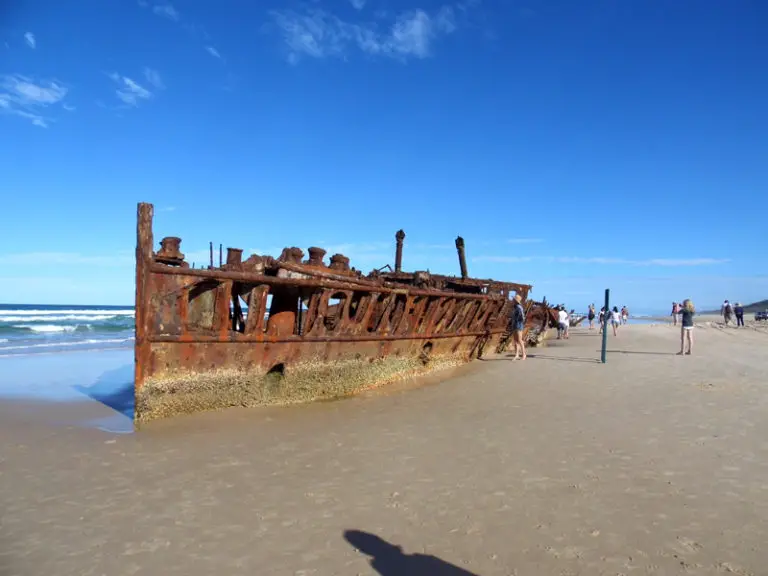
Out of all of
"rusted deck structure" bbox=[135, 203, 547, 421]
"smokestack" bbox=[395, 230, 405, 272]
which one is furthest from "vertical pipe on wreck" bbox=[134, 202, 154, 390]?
"smokestack" bbox=[395, 230, 405, 272]

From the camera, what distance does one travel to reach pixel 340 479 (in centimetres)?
459

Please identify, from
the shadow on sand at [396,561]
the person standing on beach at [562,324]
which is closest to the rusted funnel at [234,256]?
the shadow on sand at [396,561]

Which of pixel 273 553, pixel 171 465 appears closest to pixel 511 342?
pixel 171 465

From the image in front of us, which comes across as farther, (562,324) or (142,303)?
(562,324)

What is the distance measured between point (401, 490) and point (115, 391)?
7653 millimetres

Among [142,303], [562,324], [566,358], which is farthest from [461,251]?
[142,303]

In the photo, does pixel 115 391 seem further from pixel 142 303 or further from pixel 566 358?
pixel 566 358

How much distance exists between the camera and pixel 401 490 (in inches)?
170

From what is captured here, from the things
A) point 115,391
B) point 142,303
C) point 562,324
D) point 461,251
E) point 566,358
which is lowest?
point 115,391

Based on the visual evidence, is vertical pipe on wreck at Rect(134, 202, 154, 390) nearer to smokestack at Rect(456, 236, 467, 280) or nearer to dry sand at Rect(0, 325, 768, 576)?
dry sand at Rect(0, 325, 768, 576)

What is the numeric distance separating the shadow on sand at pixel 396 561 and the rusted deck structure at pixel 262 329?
384 cm

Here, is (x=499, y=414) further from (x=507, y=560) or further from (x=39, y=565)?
(x=39, y=565)

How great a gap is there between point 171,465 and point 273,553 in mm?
2132

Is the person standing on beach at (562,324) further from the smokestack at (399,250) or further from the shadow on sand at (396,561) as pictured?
the shadow on sand at (396,561)
